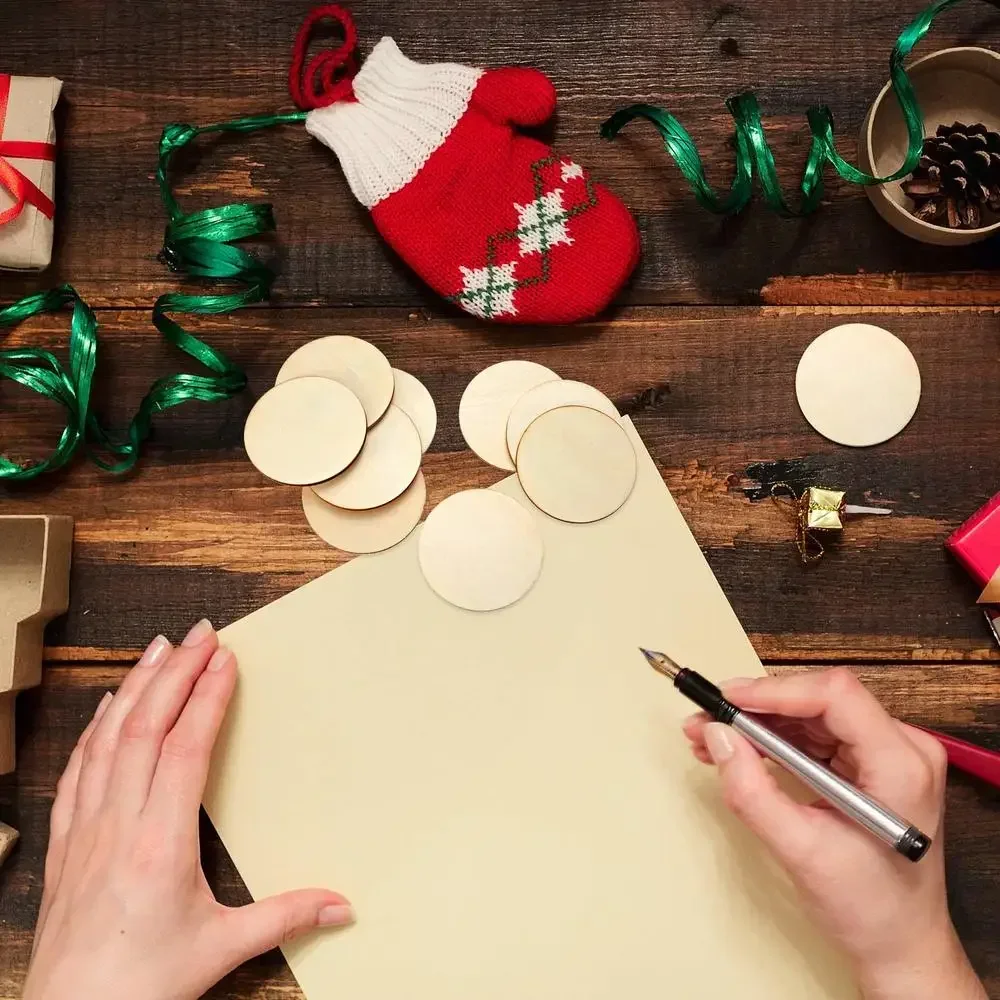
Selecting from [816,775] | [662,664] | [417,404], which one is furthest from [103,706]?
[816,775]

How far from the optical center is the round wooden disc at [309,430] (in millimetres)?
786

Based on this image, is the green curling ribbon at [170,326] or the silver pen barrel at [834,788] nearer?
the silver pen barrel at [834,788]

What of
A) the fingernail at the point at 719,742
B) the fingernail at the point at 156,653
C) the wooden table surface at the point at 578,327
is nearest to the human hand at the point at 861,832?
the fingernail at the point at 719,742

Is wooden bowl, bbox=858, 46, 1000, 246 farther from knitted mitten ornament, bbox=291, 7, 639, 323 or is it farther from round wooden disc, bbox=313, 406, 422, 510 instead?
round wooden disc, bbox=313, 406, 422, 510

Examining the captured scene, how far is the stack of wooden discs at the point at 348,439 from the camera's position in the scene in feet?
2.58

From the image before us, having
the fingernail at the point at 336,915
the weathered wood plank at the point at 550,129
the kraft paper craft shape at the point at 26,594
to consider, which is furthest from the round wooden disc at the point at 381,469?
the fingernail at the point at 336,915

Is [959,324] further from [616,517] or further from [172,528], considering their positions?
[172,528]

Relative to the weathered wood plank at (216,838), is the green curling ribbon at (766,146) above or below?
above

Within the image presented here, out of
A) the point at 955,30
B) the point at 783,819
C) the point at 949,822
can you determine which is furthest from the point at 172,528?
the point at 955,30

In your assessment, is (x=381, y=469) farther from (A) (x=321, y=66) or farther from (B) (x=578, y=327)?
(A) (x=321, y=66)

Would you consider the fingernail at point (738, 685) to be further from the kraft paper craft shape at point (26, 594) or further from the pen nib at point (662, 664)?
the kraft paper craft shape at point (26, 594)

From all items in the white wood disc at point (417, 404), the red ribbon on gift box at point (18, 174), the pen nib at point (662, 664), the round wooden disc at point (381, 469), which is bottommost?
the pen nib at point (662, 664)

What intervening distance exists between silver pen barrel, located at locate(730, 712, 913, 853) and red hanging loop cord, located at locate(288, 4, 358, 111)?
636 mm

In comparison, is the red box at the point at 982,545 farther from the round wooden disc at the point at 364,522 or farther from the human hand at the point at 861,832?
the round wooden disc at the point at 364,522
